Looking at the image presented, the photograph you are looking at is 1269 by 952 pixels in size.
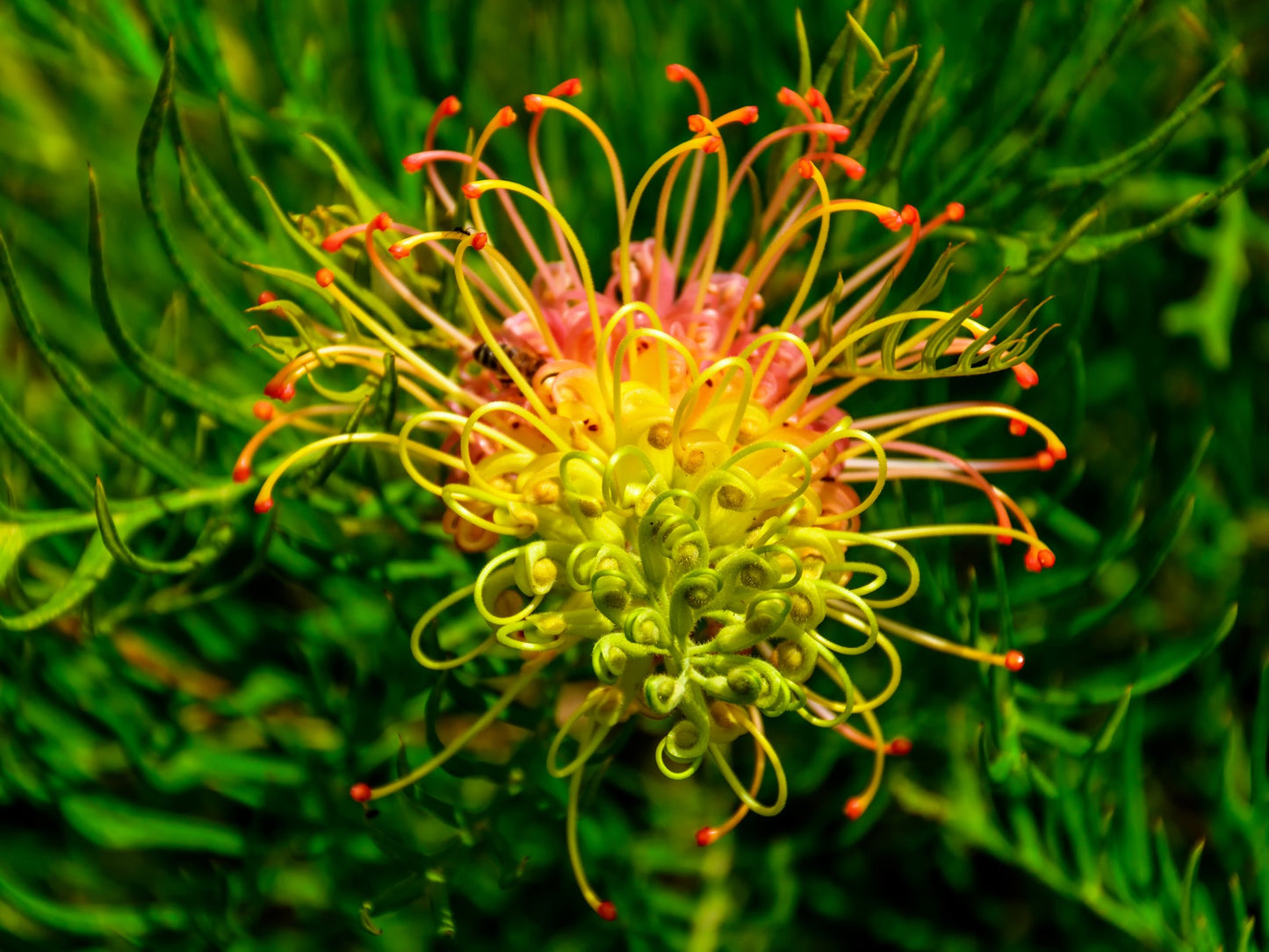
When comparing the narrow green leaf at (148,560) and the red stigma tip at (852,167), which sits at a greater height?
the red stigma tip at (852,167)

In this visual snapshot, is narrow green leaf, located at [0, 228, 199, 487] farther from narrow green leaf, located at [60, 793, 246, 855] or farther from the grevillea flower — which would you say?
narrow green leaf, located at [60, 793, 246, 855]

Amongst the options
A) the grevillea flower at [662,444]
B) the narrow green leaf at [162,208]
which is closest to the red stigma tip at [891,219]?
the grevillea flower at [662,444]

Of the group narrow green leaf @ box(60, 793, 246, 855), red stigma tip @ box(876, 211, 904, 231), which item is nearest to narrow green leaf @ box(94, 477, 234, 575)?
narrow green leaf @ box(60, 793, 246, 855)

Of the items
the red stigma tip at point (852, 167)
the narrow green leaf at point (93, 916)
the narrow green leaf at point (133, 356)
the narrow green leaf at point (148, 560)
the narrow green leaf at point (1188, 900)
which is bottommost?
the narrow green leaf at point (93, 916)

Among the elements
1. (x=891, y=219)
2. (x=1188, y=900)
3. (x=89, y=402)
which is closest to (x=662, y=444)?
(x=891, y=219)

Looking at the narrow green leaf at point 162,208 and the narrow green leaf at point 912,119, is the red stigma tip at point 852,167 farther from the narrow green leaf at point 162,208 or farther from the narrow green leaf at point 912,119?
the narrow green leaf at point 162,208

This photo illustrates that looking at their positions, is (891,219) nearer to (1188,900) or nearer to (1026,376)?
(1026,376)

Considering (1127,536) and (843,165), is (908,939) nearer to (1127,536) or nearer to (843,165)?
(1127,536)
